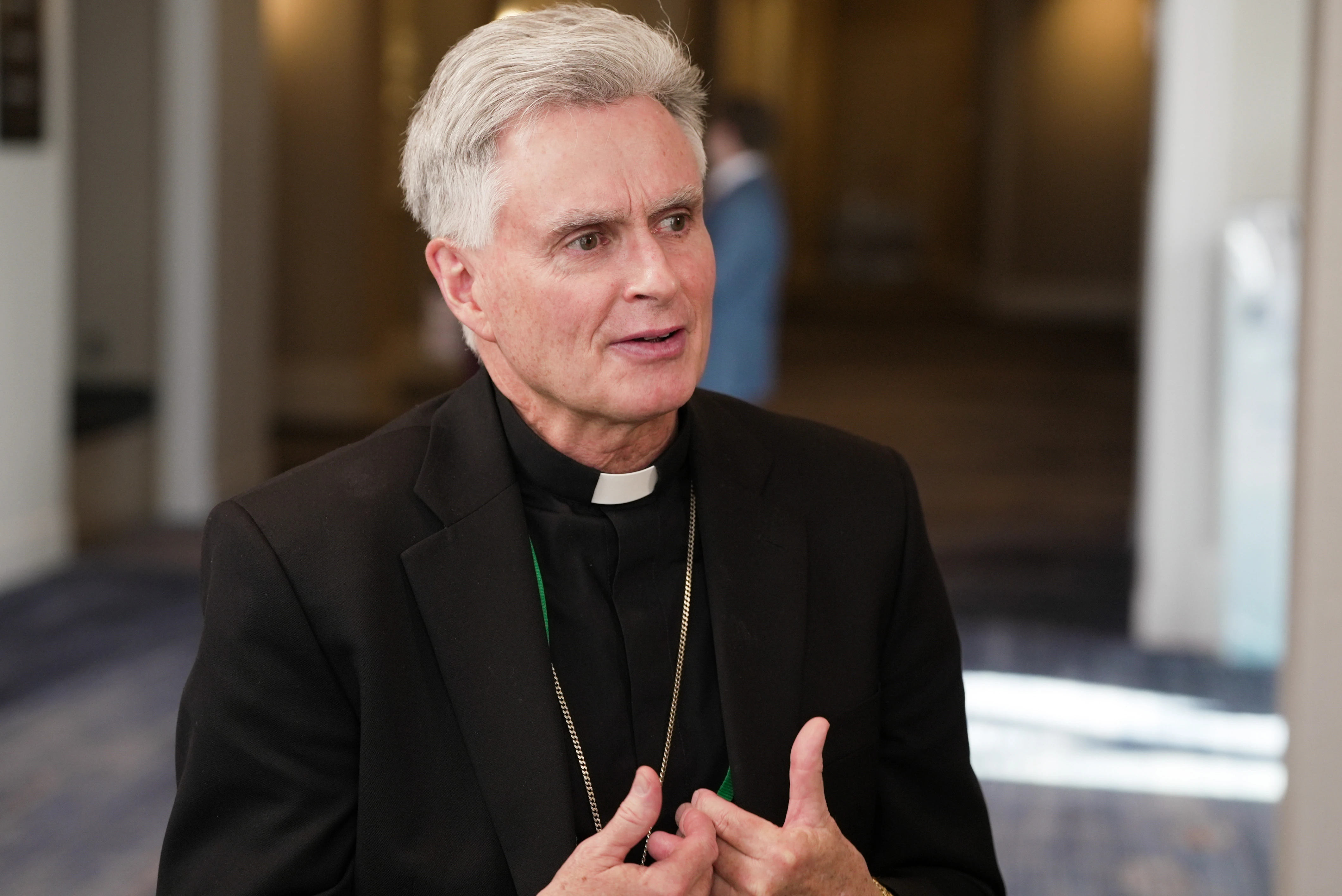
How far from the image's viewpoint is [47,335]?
5.56 meters

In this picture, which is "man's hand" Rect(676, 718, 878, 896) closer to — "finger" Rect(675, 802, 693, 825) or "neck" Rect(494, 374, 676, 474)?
"finger" Rect(675, 802, 693, 825)

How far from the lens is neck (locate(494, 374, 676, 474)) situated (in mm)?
1483

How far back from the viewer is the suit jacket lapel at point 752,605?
4.73 ft

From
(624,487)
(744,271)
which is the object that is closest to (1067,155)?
(744,271)

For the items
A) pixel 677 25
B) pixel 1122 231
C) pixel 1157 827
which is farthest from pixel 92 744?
pixel 1122 231

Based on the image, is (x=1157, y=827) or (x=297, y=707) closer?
(x=297, y=707)

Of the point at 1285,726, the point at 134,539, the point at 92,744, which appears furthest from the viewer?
the point at 134,539

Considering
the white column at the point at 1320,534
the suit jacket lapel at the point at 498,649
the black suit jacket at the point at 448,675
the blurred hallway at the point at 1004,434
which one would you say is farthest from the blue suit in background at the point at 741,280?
the suit jacket lapel at the point at 498,649

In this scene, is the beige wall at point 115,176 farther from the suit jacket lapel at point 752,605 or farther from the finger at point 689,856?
the finger at point 689,856

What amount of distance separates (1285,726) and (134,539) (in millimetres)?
4910

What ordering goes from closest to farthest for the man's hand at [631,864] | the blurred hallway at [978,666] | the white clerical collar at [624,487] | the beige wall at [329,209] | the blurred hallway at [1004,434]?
the man's hand at [631,864], the white clerical collar at [624,487], the blurred hallway at [978,666], the blurred hallway at [1004,434], the beige wall at [329,209]

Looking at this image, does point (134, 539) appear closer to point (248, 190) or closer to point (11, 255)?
point (11, 255)

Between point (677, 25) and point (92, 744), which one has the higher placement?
point (677, 25)

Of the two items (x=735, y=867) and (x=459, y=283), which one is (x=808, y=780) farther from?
(x=459, y=283)
